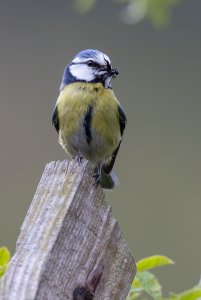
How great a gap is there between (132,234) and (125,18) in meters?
3.28

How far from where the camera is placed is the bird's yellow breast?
11.2 feet

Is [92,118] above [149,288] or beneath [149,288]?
above

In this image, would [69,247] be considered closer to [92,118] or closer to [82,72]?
[92,118]

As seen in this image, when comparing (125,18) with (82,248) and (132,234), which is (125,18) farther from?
(132,234)

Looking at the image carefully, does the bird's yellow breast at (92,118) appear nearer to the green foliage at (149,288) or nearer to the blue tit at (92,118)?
the blue tit at (92,118)

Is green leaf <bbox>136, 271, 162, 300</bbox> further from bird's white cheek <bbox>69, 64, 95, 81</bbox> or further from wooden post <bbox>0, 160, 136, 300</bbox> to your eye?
bird's white cheek <bbox>69, 64, 95, 81</bbox>

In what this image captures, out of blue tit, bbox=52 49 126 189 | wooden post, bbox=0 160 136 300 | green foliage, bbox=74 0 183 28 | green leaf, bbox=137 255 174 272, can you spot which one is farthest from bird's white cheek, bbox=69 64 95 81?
wooden post, bbox=0 160 136 300

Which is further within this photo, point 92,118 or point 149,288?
point 92,118

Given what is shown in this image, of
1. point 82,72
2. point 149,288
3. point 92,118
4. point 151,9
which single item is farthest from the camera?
point 82,72

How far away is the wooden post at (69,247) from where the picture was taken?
162 cm

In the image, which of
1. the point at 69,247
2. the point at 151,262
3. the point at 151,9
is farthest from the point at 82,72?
the point at 69,247

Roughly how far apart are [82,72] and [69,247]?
1.99 metres

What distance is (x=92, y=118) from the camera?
3391 millimetres

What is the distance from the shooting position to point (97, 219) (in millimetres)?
1772
